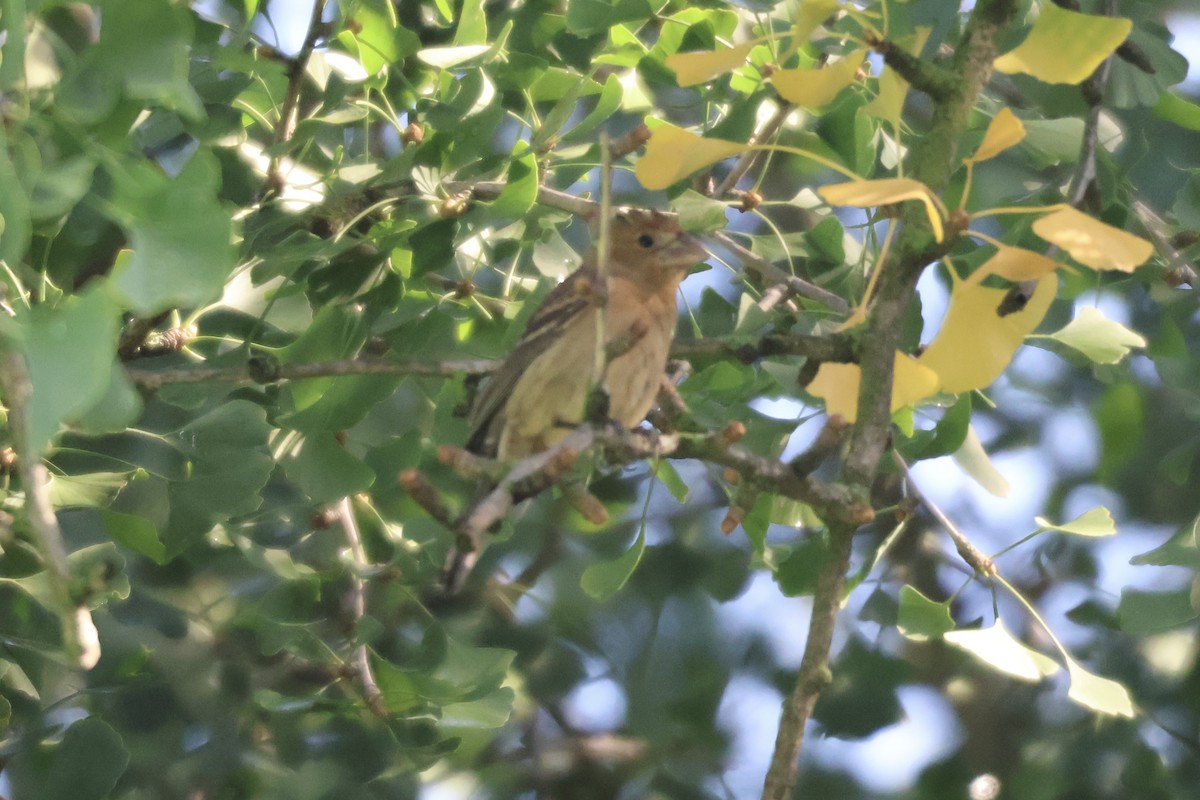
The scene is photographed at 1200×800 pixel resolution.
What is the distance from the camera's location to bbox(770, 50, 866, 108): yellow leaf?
77.2 inches

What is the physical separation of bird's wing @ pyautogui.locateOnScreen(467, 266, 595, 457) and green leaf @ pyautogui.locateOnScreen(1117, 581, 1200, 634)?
1355 mm

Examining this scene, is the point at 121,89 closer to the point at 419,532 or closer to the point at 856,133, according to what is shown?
the point at 419,532

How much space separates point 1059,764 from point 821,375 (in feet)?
9.23

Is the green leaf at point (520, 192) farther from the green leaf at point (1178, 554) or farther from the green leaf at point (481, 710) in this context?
the green leaf at point (1178, 554)

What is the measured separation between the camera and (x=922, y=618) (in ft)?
8.20

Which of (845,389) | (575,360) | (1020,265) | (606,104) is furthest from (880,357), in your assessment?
(575,360)

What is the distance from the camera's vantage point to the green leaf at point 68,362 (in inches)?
54.1

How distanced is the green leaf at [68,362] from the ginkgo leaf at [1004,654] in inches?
59.8

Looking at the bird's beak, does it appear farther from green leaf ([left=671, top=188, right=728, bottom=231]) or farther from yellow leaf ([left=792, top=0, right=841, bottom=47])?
yellow leaf ([left=792, top=0, right=841, bottom=47])

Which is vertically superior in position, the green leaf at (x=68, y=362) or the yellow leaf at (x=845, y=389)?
the green leaf at (x=68, y=362)

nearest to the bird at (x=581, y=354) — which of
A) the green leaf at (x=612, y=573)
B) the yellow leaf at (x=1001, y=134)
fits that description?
the green leaf at (x=612, y=573)

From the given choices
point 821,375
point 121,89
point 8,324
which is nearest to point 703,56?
point 821,375

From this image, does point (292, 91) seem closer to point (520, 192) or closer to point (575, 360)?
point (520, 192)

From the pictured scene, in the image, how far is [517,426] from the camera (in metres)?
3.20
